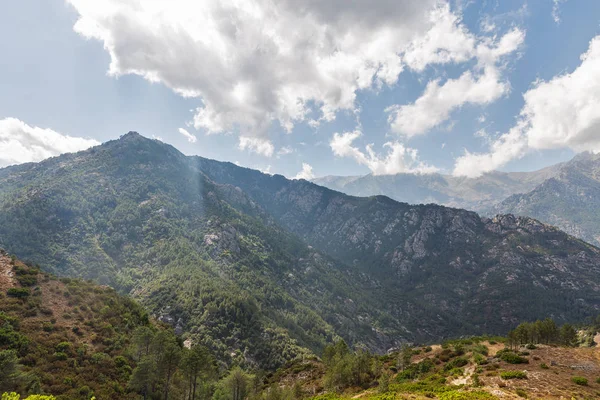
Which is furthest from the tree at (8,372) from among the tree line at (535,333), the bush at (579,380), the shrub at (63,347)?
the tree line at (535,333)

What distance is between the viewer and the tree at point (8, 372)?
45906 mm

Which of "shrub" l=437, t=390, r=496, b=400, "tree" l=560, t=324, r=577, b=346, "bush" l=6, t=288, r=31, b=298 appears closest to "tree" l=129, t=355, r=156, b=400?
"bush" l=6, t=288, r=31, b=298

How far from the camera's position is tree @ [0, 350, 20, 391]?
45.9 meters

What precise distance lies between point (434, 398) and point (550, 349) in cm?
3757

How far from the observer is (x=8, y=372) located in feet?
153

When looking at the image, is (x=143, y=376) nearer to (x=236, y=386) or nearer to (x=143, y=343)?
(x=143, y=343)

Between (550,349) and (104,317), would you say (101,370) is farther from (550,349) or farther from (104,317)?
(550,349)

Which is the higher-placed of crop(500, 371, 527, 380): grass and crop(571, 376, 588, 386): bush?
crop(571, 376, 588, 386): bush

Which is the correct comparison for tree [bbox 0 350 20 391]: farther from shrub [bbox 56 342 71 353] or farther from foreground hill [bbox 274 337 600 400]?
foreground hill [bbox 274 337 600 400]

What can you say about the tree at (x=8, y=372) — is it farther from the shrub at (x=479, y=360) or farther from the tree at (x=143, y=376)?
the shrub at (x=479, y=360)

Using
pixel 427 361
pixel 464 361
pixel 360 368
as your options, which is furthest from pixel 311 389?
pixel 464 361

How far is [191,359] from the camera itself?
71312 mm

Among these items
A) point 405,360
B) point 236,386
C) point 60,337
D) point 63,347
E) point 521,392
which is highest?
point 521,392

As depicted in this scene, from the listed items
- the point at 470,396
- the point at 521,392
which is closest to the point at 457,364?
the point at 521,392
